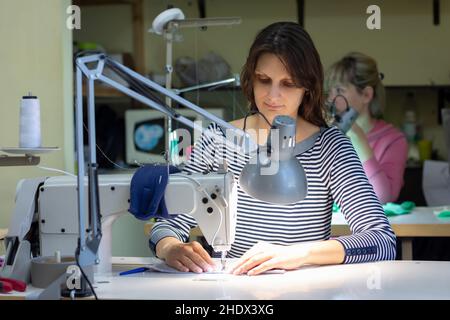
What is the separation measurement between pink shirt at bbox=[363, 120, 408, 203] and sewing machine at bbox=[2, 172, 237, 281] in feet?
5.56

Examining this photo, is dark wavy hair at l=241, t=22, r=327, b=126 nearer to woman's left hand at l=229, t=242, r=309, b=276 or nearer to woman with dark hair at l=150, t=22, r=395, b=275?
woman with dark hair at l=150, t=22, r=395, b=275

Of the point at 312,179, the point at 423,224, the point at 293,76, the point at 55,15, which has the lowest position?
the point at 423,224

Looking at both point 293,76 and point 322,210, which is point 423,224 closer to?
point 322,210

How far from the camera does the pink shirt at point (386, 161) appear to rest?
3561mm

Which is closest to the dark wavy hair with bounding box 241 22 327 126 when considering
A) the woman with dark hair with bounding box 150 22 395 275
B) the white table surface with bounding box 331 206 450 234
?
the woman with dark hair with bounding box 150 22 395 275

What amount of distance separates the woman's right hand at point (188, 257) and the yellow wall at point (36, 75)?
1101 millimetres

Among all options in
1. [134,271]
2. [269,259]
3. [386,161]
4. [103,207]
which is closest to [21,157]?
[103,207]

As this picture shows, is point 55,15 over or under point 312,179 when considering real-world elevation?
over

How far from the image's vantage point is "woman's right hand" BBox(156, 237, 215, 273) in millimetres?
1989

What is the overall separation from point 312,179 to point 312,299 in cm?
64

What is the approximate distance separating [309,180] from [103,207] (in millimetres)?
584

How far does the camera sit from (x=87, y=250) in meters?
1.69

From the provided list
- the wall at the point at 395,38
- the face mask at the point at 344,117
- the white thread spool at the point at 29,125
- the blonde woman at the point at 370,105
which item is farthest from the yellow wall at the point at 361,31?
the white thread spool at the point at 29,125

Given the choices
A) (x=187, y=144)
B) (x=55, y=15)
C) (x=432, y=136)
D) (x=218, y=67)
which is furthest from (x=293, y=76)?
(x=432, y=136)
